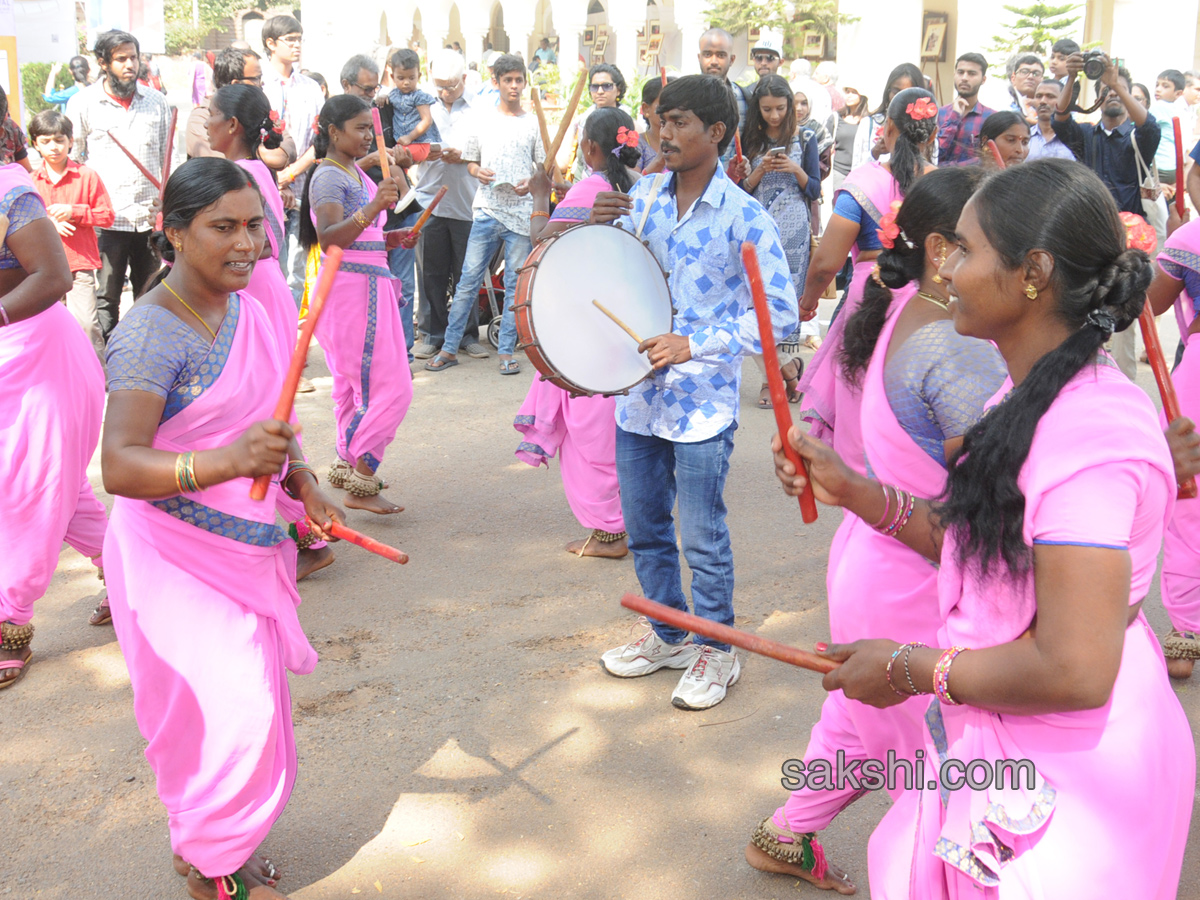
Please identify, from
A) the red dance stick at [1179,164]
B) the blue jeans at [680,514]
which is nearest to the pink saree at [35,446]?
the blue jeans at [680,514]

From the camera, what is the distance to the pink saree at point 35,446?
403 centimetres

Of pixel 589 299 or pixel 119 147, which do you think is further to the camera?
pixel 119 147

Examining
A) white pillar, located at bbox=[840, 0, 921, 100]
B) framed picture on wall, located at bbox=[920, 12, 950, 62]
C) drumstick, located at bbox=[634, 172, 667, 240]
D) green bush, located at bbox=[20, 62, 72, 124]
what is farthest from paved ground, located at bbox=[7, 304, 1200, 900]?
framed picture on wall, located at bbox=[920, 12, 950, 62]

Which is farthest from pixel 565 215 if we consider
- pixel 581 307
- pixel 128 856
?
pixel 128 856

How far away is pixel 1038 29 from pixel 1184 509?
24.2 meters

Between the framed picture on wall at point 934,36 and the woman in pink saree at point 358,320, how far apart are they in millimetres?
27469

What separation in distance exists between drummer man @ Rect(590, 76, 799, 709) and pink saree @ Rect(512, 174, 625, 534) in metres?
1.12

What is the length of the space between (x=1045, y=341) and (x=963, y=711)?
62cm

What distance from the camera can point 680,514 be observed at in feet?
13.0

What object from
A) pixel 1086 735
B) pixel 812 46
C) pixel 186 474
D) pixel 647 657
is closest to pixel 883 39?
pixel 812 46

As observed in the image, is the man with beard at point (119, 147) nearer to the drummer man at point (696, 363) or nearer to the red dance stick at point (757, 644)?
the drummer man at point (696, 363)

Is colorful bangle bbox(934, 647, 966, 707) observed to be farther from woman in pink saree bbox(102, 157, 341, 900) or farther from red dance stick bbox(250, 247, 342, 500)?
woman in pink saree bbox(102, 157, 341, 900)

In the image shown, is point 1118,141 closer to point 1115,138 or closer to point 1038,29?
point 1115,138

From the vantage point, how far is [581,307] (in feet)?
13.3
